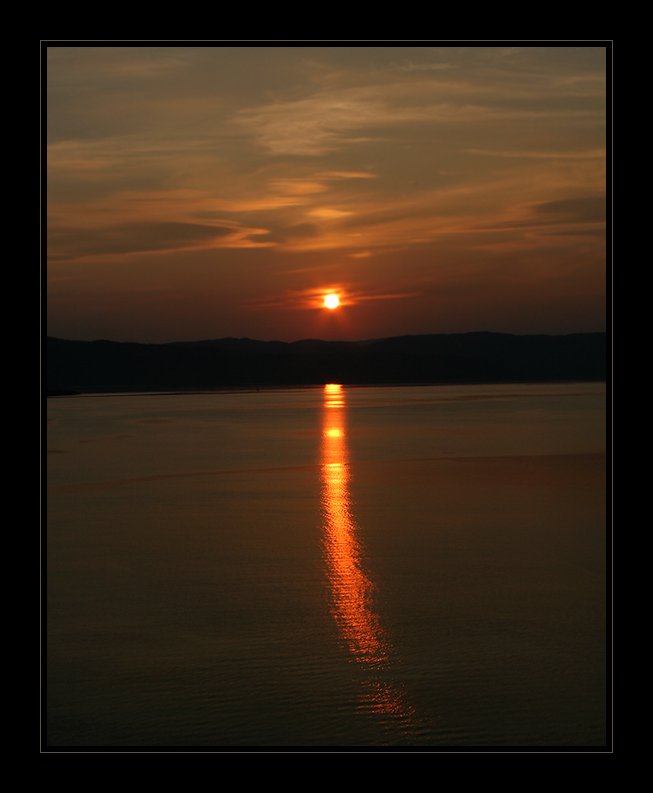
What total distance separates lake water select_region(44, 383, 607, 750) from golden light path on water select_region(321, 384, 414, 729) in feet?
0.08

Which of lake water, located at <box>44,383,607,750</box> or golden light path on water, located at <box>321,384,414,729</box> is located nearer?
lake water, located at <box>44,383,607,750</box>

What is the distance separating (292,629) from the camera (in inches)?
284

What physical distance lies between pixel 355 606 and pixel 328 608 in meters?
0.25

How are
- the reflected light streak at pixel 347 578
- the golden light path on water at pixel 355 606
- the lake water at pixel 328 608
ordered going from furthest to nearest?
the reflected light streak at pixel 347 578 → the golden light path on water at pixel 355 606 → the lake water at pixel 328 608

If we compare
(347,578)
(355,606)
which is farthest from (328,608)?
(347,578)

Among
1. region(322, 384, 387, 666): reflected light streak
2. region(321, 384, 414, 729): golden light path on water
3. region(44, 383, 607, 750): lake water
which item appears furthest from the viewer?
region(322, 384, 387, 666): reflected light streak

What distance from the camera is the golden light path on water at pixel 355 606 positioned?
5.86 meters

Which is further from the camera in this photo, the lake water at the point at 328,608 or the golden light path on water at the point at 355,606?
the golden light path on water at the point at 355,606

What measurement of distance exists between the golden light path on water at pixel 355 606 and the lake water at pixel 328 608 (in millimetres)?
25

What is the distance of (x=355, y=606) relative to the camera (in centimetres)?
781

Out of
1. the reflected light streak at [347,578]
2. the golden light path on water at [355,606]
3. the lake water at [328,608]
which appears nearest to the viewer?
the lake water at [328,608]

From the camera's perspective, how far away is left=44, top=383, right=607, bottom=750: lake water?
5.63 metres

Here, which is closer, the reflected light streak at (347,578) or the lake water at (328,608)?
the lake water at (328,608)
